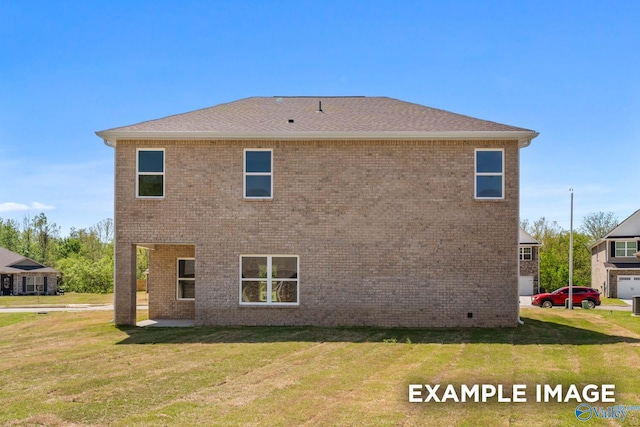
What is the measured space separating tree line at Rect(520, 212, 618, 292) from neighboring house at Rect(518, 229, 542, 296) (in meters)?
1.38

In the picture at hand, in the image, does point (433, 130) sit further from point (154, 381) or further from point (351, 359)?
point (154, 381)

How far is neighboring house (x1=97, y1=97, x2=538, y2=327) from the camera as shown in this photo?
18.5 metres

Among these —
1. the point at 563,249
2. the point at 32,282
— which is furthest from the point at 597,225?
the point at 32,282

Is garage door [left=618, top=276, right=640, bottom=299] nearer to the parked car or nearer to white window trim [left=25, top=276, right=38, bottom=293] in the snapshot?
the parked car

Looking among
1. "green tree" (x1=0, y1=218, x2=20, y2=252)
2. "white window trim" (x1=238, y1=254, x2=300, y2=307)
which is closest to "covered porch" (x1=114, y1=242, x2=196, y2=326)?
"white window trim" (x1=238, y1=254, x2=300, y2=307)

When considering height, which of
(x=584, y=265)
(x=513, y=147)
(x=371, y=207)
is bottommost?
(x=584, y=265)

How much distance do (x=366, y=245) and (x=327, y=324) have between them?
103 inches

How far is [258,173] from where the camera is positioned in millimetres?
18844

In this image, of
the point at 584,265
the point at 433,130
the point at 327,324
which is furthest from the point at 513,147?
the point at 584,265

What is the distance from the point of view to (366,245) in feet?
61.1

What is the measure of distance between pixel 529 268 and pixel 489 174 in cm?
3789

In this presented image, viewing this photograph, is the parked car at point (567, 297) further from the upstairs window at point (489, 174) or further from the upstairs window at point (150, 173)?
the upstairs window at point (150, 173)

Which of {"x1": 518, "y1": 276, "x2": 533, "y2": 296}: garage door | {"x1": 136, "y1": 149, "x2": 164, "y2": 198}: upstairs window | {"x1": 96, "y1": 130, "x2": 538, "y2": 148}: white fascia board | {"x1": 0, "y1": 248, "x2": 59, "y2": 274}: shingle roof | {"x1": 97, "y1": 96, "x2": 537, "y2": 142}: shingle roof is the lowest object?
{"x1": 518, "y1": 276, "x2": 533, "y2": 296}: garage door

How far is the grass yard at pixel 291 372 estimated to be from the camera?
8.33 m
